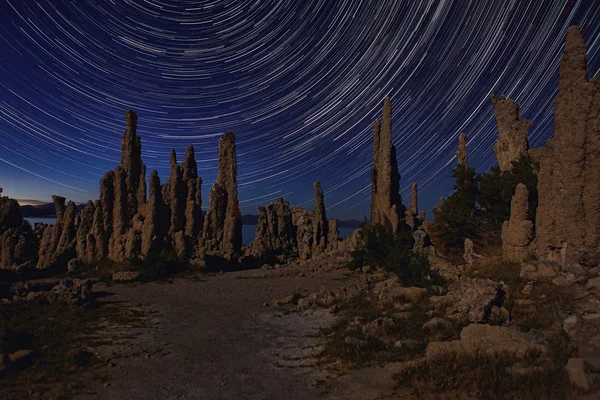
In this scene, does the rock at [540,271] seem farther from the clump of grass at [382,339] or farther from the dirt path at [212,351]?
the dirt path at [212,351]

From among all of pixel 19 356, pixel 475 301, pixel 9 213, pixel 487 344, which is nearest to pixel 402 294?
pixel 475 301

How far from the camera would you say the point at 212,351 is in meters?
11.3

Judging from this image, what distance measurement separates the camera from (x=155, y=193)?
32750 mm

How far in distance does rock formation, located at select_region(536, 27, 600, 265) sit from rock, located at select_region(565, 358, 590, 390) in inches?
368

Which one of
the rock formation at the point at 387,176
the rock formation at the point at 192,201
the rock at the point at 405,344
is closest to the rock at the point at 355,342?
the rock at the point at 405,344

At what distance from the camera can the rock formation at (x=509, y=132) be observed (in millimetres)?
37312

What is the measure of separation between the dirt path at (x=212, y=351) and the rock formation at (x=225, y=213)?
17.6 meters

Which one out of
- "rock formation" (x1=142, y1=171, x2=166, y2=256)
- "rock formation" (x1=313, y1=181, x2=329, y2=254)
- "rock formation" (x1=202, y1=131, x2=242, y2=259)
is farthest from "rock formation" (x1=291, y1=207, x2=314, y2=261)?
"rock formation" (x1=142, y1=171, x2=166, y2=256)

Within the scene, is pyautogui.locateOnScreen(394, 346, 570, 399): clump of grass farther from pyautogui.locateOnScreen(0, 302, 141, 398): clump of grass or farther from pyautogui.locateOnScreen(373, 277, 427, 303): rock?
pyautogui.locateOnScreen(0, 302, 141, 398): clump of grass

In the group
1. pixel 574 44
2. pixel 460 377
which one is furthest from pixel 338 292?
pixel 574 44

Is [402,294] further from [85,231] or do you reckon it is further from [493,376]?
[85,231]

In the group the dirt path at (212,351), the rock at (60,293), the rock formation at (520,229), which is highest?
the rock formation at (520,229)

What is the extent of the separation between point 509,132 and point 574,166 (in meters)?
26.0

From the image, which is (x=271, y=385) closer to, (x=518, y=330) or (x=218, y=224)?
(x=518, y=330)
